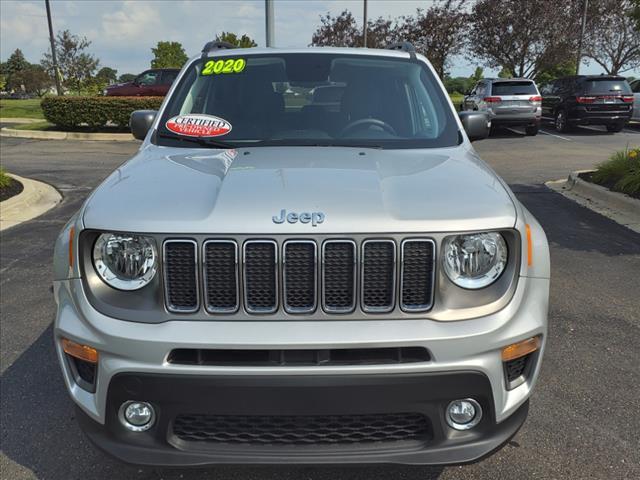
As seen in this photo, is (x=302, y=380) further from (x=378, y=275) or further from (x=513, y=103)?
(x=513, y=103)

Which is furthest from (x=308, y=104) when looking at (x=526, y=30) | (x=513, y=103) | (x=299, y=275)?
(x=526, y=30)

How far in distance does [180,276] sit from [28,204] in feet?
22.6

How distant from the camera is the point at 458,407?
2.06 m

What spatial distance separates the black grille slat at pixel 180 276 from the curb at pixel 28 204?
575cm

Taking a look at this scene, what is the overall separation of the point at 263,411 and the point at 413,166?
1.29 meters

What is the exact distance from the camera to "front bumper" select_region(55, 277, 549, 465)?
1.91 meters

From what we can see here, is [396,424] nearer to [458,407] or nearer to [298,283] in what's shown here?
[458,407]

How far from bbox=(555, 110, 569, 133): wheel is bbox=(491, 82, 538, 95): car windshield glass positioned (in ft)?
6.11

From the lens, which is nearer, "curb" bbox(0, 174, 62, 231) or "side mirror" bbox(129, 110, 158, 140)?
"side mirror" bbox(129, 110, 158, 140)

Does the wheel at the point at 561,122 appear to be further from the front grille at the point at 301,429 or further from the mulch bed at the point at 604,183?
the front grille at the point at 301,429

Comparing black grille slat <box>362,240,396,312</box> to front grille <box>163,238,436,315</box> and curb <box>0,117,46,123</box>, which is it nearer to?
front grille <box>163,238,436,315</box>

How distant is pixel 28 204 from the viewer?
784cm

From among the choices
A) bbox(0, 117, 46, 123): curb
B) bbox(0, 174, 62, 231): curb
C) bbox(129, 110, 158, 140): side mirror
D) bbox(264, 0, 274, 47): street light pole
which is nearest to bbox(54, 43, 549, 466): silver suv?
bbox(129, 110, 158, 140): side mirror

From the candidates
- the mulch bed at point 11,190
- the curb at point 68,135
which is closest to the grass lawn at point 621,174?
the mulch bed at point 11,190
